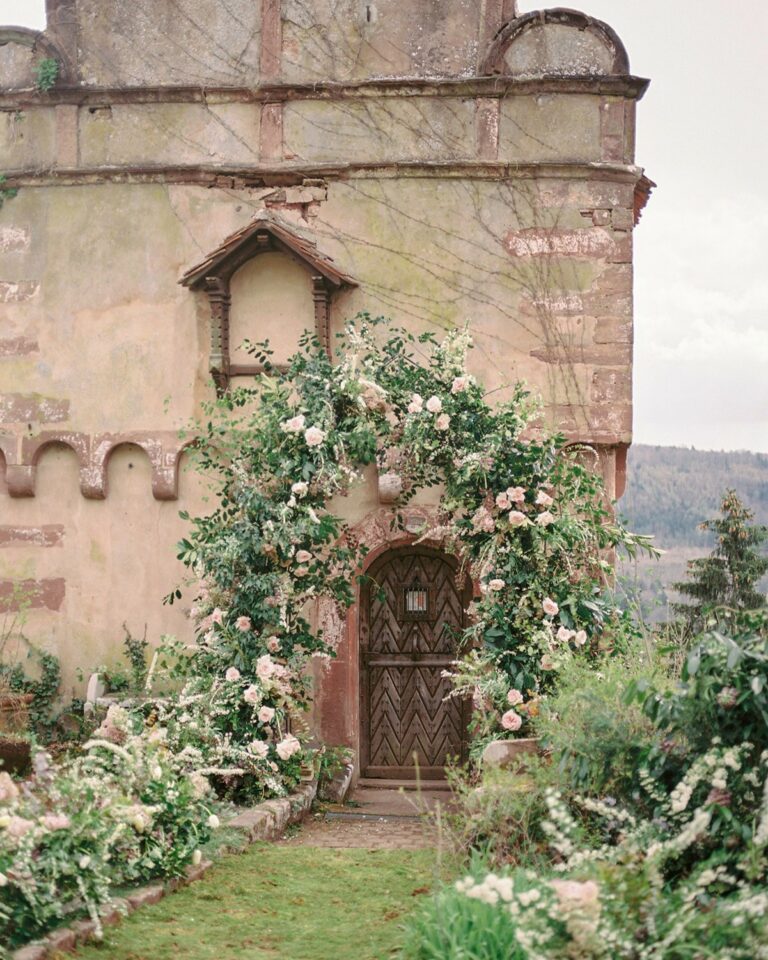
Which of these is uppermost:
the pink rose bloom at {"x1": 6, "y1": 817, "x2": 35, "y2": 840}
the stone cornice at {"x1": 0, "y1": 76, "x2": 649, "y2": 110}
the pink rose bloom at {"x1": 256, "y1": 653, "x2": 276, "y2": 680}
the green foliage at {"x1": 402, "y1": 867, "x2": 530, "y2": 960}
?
the stone cornice at {"x1": 0, "y1": 76, "x2": 649, "y2": 110}

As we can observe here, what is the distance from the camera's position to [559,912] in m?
4.23

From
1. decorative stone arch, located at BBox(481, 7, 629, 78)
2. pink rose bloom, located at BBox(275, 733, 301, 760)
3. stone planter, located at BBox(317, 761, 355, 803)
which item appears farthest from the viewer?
decorative stone arch, located at BBox(481, 7, 629, 78)

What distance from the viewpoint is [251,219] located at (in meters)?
11.7

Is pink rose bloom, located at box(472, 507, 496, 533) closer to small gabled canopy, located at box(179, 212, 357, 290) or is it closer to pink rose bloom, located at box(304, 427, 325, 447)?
pink rose bloom, located at box(304, 427, 325, 447)

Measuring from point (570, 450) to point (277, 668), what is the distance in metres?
3.40

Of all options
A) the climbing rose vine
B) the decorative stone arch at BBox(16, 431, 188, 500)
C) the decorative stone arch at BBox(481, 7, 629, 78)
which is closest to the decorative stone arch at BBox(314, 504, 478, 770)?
the climbing rose vine

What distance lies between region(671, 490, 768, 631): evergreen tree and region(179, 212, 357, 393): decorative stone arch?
457 inches

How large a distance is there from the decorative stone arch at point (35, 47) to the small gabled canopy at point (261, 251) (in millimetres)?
2301

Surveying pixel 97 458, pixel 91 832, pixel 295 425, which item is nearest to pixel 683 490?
pixel 97 458

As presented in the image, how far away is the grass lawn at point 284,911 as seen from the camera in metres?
5.57

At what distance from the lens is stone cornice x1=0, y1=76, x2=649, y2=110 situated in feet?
37.6

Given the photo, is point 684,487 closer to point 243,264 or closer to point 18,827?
point 243,264

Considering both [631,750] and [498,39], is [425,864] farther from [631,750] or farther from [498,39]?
[498,39]

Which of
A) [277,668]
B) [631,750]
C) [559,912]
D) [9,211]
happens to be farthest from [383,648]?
[559,912]
